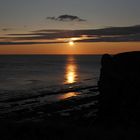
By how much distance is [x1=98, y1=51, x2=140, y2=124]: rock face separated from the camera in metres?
28.5

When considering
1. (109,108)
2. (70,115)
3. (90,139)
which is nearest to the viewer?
(90,139)

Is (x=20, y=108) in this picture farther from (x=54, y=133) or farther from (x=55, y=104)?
(x=54, y=133)

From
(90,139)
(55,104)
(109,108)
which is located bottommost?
(55,104)

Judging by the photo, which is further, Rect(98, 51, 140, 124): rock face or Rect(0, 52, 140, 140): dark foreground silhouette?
Rect(98, 51, 140, 124): rock face

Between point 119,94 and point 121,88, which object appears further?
point 119,94

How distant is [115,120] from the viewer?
29.4 m

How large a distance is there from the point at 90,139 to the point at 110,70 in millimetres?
15580

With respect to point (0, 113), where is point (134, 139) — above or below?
above

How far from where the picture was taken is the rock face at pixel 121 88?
2847cm

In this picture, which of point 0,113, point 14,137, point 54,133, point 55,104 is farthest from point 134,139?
point 55,104

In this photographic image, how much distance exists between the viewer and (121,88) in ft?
98.1

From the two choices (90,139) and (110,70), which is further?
(110,70)

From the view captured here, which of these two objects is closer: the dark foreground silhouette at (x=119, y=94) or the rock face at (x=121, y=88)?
the dark foreground silhouette at (x=119, y=94)

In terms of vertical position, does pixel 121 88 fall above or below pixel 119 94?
above
